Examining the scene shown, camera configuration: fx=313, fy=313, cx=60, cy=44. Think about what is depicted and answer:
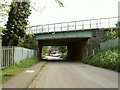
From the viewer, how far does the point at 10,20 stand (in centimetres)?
3694

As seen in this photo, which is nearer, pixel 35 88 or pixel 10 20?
pixel 35 88

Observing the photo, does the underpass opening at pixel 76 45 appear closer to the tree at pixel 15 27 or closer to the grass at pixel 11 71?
the tree at pixel 15 27

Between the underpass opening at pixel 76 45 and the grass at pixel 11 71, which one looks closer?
the grass at pixel 11 71

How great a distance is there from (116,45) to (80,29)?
1579 centimetres

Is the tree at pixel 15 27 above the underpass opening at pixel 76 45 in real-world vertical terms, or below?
above

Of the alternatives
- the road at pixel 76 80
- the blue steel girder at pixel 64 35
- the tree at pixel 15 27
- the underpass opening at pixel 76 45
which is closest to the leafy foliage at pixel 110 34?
the blue steel girder at pixel 64 35

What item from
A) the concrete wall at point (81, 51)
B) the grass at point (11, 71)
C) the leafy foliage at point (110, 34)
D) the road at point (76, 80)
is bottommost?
the road at point (76, 80)

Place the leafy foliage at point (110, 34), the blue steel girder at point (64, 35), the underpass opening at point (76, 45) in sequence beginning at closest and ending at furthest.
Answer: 1. the leafy foliage at point (110, 34)
2. the blue steel girder at point (64, 35)
3. the underpass opening at point (76, 45)

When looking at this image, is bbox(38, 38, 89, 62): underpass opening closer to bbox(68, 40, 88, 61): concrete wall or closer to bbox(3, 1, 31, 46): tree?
bbox(68, 40, 88, 61): concrete wall

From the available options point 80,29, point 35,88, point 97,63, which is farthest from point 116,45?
point 35,88

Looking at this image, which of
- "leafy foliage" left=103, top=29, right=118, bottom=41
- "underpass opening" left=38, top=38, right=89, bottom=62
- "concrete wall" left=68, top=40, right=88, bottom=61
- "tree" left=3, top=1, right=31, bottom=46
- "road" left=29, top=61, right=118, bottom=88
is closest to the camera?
"road" left=29, top=61, right=118, bottom=88

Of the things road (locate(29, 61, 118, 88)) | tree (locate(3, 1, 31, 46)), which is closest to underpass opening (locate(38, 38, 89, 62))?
tree (locate(3, 1, 31, 46))

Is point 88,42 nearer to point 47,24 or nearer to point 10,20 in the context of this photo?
point 47,24

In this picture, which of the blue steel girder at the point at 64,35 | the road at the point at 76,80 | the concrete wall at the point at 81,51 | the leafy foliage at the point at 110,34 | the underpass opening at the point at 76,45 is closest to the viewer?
the road at the point at 76,80
